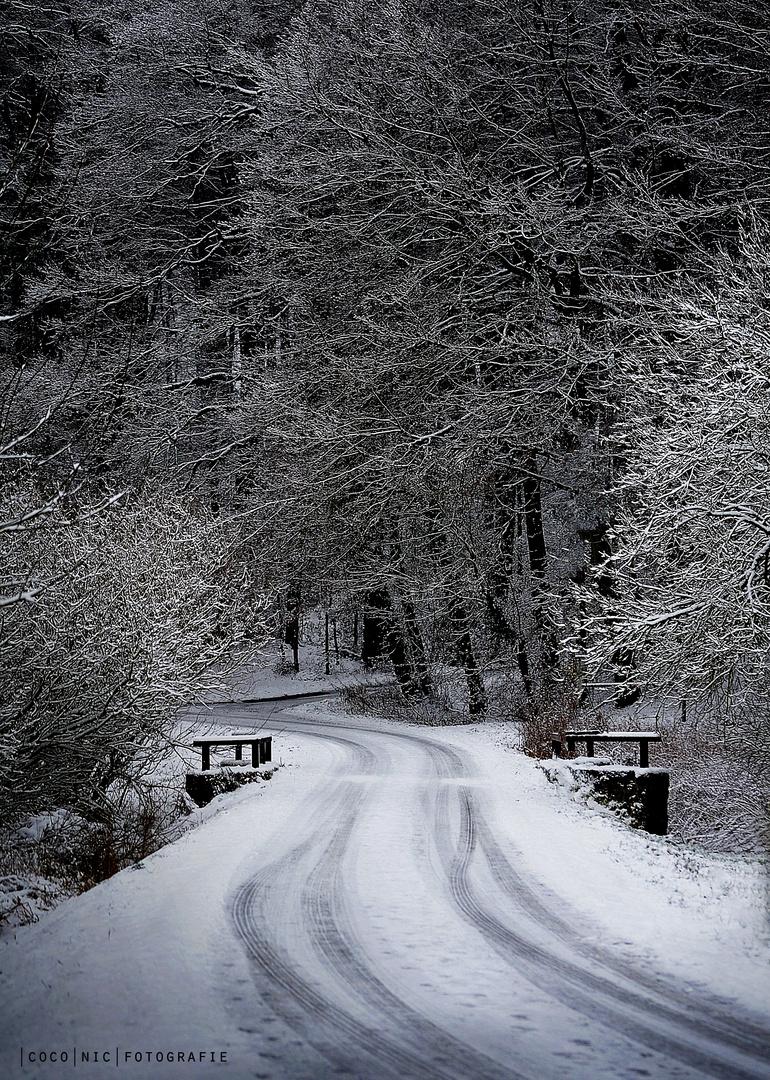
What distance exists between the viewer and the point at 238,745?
1377cm

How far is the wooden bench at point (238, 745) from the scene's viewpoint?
12680 millimetres

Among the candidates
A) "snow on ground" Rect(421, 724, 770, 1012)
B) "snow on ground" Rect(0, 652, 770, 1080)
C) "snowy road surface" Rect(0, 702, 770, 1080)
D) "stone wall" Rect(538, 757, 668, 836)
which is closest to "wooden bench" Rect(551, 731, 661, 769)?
"stone wall" Rect(538, 757, 668, 836)

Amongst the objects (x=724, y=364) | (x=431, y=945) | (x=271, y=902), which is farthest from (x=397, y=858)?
(x=724, y=364)

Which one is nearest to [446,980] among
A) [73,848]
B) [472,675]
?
[73,848]

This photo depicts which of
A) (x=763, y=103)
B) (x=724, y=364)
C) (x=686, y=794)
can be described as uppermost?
(x=763, y=103)

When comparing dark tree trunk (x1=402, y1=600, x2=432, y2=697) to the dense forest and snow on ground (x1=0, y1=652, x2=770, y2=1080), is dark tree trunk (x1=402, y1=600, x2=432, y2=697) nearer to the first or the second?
the dense forest

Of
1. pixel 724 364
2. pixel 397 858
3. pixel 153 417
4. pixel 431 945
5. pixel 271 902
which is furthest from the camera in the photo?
pixel 153 417

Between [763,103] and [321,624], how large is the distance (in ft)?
123

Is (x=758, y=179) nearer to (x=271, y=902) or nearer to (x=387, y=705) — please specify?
(x=387, y=705)

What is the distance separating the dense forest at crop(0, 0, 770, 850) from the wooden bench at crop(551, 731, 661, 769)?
27.8 inches

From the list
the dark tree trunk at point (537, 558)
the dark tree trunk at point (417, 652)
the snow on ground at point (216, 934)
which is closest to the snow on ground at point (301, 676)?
the dark tree trunk at point (417, 652)

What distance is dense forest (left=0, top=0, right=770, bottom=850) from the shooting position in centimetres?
1120

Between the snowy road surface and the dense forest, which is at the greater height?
the dense forest

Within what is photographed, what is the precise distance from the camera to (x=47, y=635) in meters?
9.84
